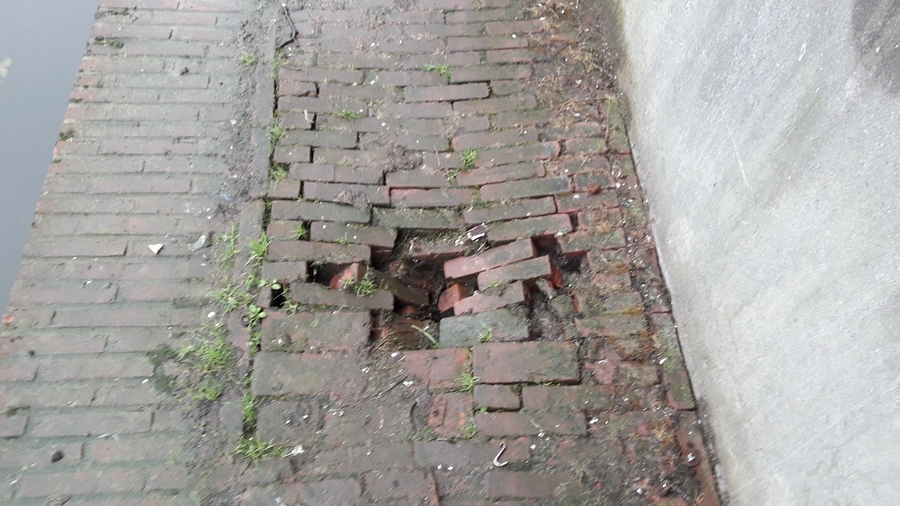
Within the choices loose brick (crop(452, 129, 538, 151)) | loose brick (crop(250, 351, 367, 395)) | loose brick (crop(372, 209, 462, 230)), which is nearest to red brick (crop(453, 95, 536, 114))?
loose brick (crop(452, 129, 538, 151))

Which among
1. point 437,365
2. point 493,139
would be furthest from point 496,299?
point 493,139

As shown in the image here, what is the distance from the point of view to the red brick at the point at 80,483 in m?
1.82

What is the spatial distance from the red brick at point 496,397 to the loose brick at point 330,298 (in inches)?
19.6

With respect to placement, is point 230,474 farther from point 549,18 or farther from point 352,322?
point 549,18

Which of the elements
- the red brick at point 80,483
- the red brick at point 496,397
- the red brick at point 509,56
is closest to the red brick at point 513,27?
the red brick at point 509,56

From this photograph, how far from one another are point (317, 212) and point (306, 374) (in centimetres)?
70

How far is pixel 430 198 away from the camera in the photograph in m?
2.49

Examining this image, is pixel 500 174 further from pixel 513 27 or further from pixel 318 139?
pixel 513 27

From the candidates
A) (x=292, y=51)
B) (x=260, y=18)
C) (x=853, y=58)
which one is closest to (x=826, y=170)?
(x=853, y=58)

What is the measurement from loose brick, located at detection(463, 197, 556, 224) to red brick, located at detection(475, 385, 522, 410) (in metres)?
0.74

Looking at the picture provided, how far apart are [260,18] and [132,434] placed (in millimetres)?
2129

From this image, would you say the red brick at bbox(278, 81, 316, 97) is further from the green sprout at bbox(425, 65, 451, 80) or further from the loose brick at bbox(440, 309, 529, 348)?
the loose brick at bbox(440, 309, 529, 348)

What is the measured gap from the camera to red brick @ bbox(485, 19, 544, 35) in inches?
118

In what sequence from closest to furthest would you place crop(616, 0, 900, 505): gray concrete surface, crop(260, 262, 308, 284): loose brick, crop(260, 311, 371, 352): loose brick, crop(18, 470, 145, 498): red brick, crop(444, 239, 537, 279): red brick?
crop(616, 0, 900, 505): gray concrete surface < crop(18, 470, 145, 498): red brick < crop(260, 311, 371, 352): loose brick < crop(260, 262, 308, 284): loose brick < crop(444, 239, 537, 279): red brick
